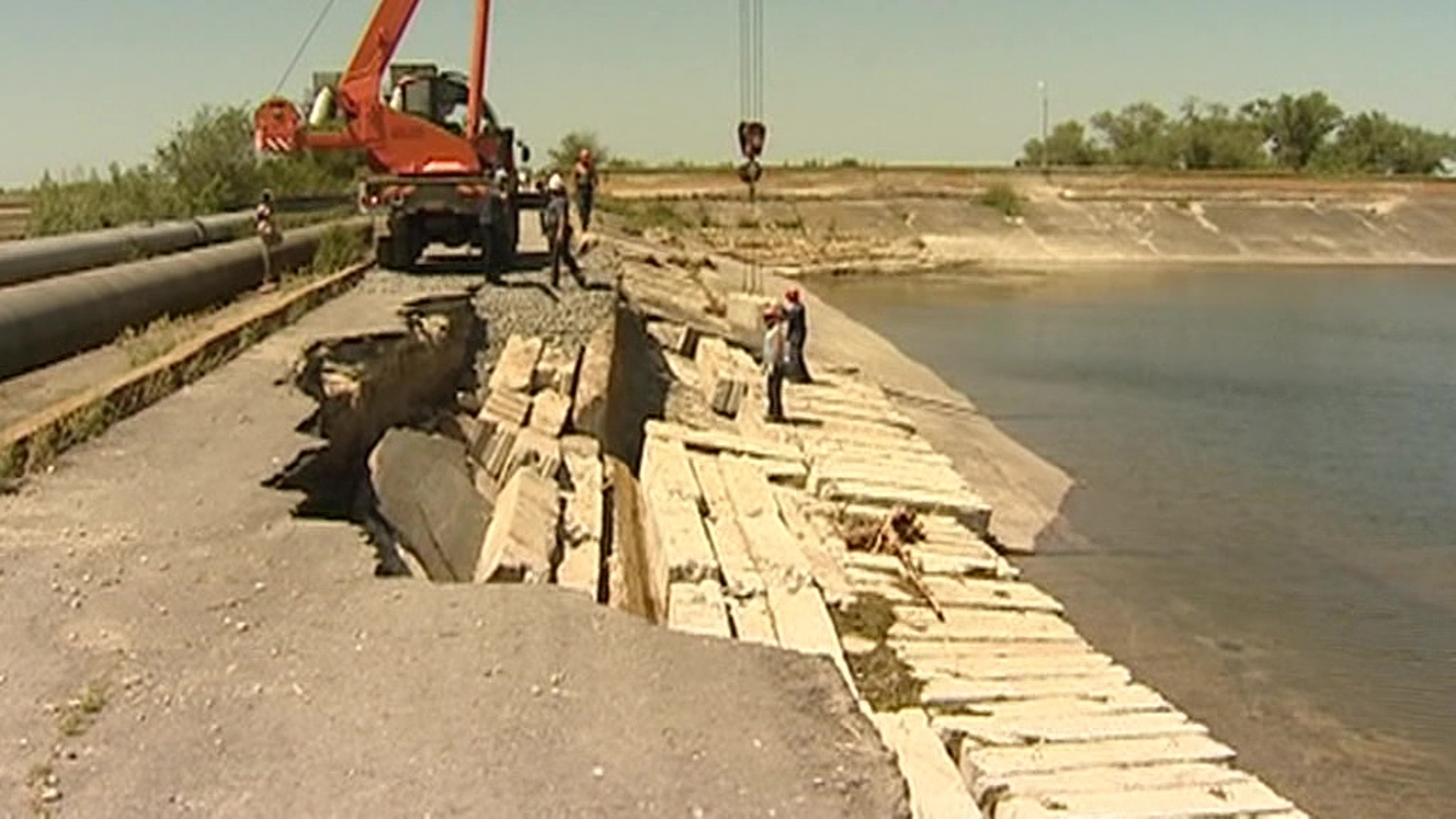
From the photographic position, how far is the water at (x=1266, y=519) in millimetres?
9445

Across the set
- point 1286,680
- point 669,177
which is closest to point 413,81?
point 1286,680

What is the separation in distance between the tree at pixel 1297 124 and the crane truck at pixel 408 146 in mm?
79083

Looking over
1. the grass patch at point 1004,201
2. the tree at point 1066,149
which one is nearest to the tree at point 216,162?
the grass patch at point 1004,201

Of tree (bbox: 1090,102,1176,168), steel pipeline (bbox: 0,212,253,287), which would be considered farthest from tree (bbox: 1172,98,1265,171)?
steel pipeline (bbox: 0,212,253,287)

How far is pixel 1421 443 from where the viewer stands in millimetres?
19234

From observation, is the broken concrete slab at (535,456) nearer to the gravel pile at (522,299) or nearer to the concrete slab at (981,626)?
the gravel pile at (522,299)

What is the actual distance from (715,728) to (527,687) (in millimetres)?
678

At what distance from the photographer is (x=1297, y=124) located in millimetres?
90000

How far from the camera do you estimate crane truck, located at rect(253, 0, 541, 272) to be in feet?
59.8

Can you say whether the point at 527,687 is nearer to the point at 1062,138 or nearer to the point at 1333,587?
the point at 1333,587

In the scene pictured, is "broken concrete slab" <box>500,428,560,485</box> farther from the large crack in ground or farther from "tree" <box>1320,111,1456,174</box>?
"tree" <box>1320,111,1456,174</box>

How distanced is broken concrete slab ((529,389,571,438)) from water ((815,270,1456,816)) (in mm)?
4134

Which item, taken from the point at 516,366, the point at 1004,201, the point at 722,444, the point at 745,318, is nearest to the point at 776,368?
the point at 722,444

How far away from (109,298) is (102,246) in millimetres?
3924
